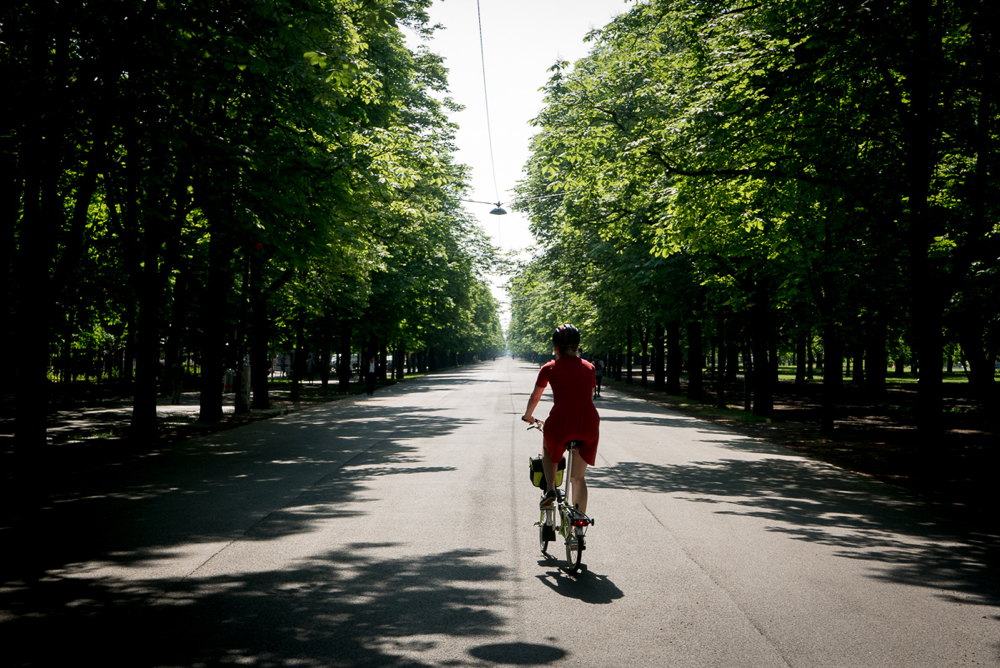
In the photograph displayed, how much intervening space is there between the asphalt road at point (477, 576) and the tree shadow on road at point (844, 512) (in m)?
0.04

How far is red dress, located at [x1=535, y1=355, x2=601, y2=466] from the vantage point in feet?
18.6

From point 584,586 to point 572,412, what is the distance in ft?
4.24

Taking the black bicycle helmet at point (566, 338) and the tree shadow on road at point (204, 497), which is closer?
the black bicycle helmet at point (566, 338)

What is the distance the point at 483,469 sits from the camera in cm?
1094

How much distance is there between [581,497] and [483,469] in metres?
5.42

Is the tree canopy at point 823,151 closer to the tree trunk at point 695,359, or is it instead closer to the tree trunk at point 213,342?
the tree trunk at point 213,342

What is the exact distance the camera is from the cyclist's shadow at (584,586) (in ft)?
16.5

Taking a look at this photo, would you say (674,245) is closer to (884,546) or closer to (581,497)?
(884,546)

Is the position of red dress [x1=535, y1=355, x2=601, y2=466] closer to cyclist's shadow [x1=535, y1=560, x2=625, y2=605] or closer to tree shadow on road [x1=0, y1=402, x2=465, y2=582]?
cyclist's shadow [x1=535, y1=560, x2=625, y2=605]

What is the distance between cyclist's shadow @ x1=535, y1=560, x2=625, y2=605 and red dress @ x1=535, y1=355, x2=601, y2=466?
0.86m

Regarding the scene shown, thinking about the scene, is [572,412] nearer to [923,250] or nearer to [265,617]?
[265,617]

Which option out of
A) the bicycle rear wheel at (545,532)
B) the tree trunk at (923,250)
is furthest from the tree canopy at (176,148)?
the tree trunk at (923,250)

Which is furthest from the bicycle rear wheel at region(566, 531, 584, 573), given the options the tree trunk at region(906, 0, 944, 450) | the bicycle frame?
the tree trunk at region(906, 0, 944, 450)

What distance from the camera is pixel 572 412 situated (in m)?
5.70
